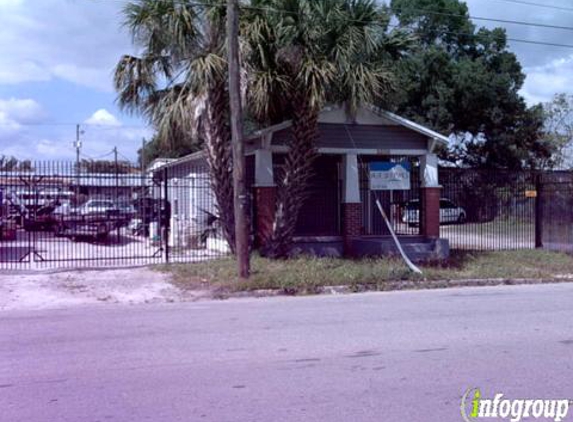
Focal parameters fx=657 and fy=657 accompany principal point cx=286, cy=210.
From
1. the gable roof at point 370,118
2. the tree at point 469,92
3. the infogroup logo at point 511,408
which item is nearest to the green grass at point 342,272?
the gable roof at point 370,118

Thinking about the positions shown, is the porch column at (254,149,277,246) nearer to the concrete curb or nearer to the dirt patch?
the dirt patch

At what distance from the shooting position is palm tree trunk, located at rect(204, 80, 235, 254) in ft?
51.8

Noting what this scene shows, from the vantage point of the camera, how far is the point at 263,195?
16844 mm

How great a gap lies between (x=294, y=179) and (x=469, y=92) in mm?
22041

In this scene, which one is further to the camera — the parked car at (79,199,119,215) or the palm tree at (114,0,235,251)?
the parked car at (79,199,119,215)

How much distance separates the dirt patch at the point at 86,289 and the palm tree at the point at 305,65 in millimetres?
3397

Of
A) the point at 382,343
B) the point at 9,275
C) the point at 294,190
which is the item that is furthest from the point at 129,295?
the point at 382,343

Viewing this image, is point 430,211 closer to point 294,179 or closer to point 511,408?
point 294,179

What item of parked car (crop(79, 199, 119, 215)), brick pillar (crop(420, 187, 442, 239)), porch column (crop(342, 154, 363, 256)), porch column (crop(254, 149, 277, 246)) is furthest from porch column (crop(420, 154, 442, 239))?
parked car (crop(79, 199, 119, 215))

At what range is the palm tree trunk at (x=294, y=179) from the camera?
1600 cm

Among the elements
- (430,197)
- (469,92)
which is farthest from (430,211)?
(469,92)

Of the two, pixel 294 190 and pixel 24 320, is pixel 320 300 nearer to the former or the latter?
pixel 294 190

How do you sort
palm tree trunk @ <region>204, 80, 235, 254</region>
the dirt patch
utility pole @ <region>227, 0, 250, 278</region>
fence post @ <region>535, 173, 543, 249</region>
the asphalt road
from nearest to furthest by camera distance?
1. the asphalt road
2. the dirt patch
3. utility pole @ <region>227, 0, 250, 278</region>
4. palm tree trunk @ <region>204, 80, 235, 254</region>
5. fence post @ <region>535, 173, 543, 249</region>

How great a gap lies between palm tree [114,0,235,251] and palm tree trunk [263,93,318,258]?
47.2 inches
